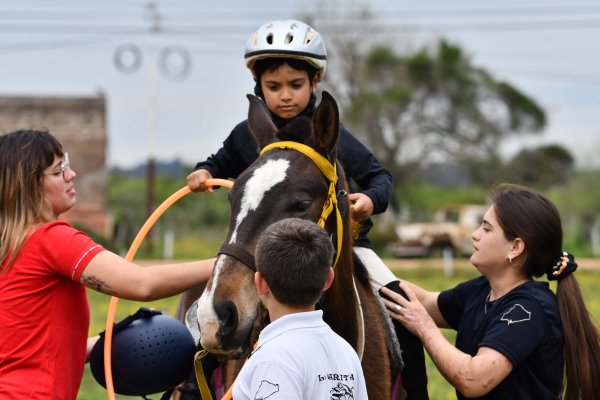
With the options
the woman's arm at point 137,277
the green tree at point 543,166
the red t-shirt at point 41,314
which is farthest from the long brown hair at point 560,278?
the green tree at point 543,166

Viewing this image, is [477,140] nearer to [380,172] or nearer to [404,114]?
[404,114]

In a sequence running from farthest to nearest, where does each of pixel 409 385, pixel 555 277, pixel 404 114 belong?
pixel 404 114, pixel 409 385, pixel 555 277

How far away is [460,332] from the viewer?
4504 mm

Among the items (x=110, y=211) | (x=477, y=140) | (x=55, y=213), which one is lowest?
(x=110, y=211)

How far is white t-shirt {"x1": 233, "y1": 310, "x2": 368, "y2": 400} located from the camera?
119 inches

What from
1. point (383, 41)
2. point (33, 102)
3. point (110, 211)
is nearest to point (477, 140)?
point (383, 41)

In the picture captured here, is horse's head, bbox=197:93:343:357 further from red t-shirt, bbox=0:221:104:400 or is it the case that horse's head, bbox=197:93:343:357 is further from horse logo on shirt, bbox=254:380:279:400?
red t-shirt, bbox=0:221:104:400

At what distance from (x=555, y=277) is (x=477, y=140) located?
40.7m

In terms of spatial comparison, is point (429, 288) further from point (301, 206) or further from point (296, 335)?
point (296, 335)

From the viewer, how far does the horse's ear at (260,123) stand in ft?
14.2

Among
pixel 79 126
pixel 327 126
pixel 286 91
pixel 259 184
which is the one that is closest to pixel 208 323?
pixel 259 184

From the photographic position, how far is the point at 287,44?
4.76 m

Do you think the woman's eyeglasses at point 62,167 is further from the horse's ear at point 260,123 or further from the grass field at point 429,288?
the grass field at point 429,288

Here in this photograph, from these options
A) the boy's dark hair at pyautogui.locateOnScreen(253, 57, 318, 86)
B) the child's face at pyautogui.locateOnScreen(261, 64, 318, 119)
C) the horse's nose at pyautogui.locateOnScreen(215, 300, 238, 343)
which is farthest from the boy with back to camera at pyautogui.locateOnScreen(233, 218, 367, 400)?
the boy's dark hair at pyautogui.locateOnScreen(253, 57, 318, 86)
